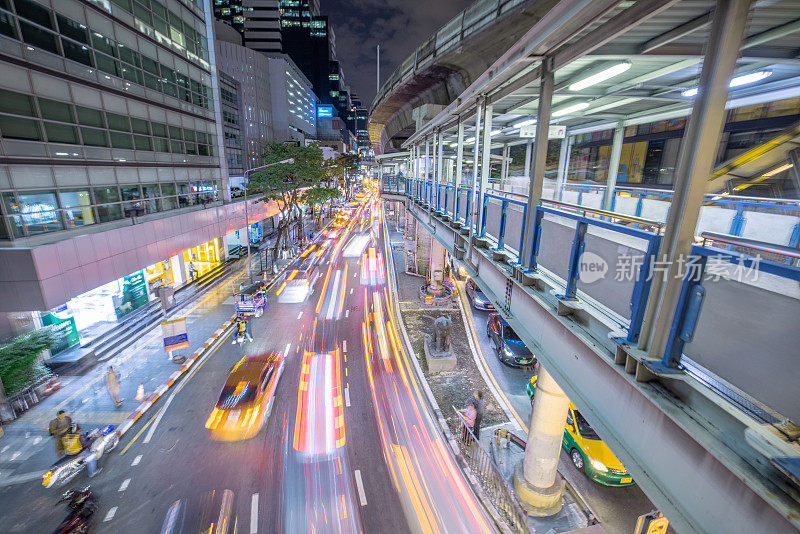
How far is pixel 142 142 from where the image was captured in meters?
19.7

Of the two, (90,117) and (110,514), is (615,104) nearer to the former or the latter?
(110,514)

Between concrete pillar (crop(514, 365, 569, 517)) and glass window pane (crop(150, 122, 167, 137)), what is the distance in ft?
82.6

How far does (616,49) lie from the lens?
5.25m

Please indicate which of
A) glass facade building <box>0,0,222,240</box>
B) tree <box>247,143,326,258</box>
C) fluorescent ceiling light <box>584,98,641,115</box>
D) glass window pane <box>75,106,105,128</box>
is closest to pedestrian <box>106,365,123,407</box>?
glass facade building <box>0,0,222,240</box>

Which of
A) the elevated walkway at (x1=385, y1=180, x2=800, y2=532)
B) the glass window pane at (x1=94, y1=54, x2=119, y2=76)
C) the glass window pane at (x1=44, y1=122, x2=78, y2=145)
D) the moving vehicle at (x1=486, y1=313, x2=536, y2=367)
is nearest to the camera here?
the elevated walkway at (x1=385, y1=180, x2=800, y2=532)

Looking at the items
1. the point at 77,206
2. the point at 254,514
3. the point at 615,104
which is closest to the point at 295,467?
the point at 254,514

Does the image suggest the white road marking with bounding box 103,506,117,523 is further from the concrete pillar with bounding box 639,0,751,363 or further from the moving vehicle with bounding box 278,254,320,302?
the moving vehicle with bounding box 278,254,320,302

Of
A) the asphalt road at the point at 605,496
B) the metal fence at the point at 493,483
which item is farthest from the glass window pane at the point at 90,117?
the asphalt road at the point at 605,496

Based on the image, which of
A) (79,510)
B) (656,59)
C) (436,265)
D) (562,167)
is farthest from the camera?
(436,265)

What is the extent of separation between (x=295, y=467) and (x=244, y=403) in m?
3.64

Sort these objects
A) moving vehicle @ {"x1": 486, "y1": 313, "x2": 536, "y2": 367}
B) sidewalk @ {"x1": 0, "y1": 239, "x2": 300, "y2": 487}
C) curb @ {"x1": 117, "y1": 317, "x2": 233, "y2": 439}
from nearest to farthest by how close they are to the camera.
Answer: sidewalk @ {"x1": 0, "y1": 239, "x2": 300, "y2": 487} → curb @ {"x1": 117, "y1": 317, "x2": 233, "y2": 439} → moving vehicle @ {"x1": 486, "y1": 313, "x2": 536, "y2": 367}

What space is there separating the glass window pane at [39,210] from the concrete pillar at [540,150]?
18971 millimetres

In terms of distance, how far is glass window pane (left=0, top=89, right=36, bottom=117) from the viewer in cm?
1254

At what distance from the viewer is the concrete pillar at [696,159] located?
2424 mm
